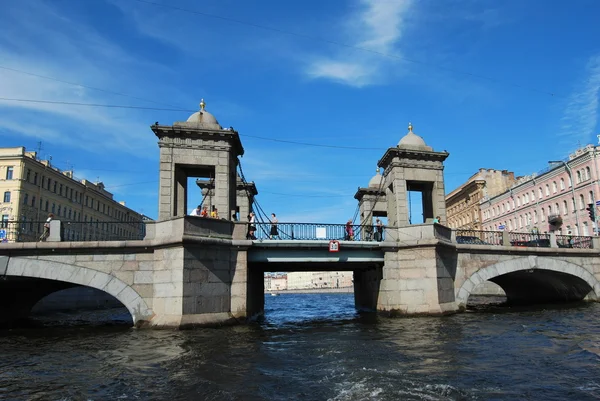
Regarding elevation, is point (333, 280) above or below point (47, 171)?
below

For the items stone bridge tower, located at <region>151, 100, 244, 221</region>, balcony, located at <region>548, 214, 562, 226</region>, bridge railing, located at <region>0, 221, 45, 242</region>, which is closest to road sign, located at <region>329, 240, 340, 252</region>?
stone bridge tower, located at <region>151, 100, 244, 221</region>

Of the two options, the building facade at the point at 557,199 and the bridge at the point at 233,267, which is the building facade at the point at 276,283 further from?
the bridge at the point at 233,267

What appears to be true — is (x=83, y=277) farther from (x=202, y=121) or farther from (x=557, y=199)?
(x=557, y=199)

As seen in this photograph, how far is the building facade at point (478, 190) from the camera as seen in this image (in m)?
68.2

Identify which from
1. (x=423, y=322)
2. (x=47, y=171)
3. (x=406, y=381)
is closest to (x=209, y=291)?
(x=423, y=322)

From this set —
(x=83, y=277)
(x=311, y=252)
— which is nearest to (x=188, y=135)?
(x=83, y=277)

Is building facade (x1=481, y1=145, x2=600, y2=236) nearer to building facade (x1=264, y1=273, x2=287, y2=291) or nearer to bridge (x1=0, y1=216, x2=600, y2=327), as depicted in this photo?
bridge (x1=0, y1=216, x2=600, y2=327)

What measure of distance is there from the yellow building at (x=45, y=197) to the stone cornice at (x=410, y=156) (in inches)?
983

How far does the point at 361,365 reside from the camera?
35.1ft

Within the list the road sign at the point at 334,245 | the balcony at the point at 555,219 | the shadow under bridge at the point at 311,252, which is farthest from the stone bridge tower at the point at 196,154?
the balcony at the point at 555,219

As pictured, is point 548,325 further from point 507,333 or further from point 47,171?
point 47,171

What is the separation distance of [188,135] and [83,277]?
24.5 ft

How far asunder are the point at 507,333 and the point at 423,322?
12.0ft

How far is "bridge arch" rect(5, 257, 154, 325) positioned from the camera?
17.8 m
